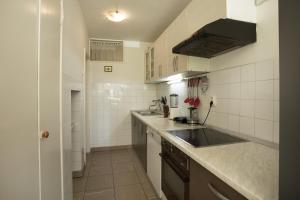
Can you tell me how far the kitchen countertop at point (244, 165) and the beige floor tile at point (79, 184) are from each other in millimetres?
1558

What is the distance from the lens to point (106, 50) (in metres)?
3.63

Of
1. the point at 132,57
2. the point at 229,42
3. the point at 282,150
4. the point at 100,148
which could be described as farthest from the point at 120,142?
the point at 282,150

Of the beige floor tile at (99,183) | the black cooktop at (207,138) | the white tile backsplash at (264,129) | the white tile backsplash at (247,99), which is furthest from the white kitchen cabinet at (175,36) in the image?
the beige floor tile at (99,183)

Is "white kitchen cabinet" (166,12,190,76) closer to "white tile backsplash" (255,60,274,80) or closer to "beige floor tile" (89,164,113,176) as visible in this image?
"white tile backsplash" (255,60,274,80)

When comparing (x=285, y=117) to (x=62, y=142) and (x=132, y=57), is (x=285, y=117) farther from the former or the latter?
(x=132, y=57)

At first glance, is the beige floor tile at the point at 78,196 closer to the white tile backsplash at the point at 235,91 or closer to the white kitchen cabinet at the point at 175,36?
the white kitchen cabinet at the point at 175,36

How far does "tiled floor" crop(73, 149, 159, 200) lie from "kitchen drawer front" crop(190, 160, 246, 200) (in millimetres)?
1081

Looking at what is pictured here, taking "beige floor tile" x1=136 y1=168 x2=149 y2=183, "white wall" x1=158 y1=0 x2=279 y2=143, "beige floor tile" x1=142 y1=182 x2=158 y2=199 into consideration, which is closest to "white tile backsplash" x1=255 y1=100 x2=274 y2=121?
"white wall" x1=158 y1=0 x2=279 y2=143

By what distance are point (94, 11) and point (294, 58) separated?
2.60 m

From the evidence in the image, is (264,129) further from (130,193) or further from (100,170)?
(100,170)

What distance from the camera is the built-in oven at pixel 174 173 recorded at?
3.99ft

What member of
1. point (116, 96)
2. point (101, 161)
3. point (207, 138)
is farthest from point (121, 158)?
point (207, 138)

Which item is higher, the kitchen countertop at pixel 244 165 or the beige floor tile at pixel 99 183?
the kitchen countertop at pixel 244 165

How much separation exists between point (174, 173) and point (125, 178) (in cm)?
127
